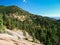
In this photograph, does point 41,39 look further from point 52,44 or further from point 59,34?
point 59,34

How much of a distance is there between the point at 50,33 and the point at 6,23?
44.5m

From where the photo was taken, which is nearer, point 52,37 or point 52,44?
point 52,44

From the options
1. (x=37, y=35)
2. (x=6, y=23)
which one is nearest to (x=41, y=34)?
(x=37, y=35)

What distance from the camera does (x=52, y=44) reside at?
364 ft

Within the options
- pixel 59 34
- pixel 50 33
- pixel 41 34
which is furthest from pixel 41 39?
pixel 59 34

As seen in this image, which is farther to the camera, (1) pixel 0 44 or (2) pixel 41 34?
(2) pixel 41 34

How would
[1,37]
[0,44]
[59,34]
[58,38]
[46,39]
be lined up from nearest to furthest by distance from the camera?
[0,44]
[1,37]
[46,39]
[58,38]
[59,34]

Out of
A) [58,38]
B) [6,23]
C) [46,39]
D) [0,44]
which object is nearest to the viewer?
[0,44]

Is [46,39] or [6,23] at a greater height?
[6,23]

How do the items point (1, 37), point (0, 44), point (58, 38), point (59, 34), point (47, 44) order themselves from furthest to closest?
1. point (59, 34)
2. point (58, 38)
3. point (47, 44)
4. point (1, 37)
5. point (0, 44)

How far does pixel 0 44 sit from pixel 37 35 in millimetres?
84601

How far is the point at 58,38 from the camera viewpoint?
123 metres

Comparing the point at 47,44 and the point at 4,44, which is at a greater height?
the point at 4,44

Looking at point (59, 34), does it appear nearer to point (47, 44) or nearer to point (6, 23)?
point (47, 44)
